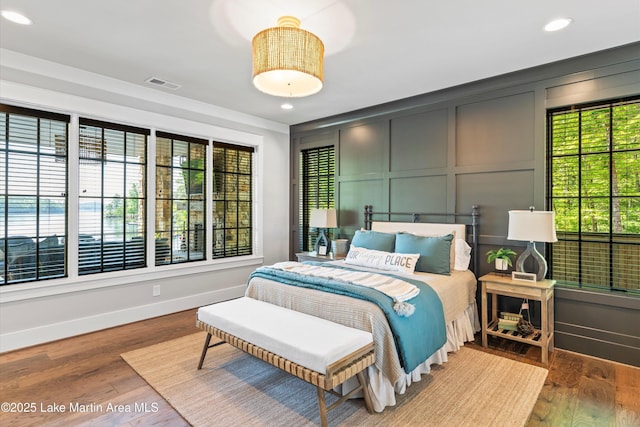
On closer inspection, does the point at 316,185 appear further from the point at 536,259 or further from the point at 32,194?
the point at 32,194

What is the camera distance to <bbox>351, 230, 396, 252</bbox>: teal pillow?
3.79m

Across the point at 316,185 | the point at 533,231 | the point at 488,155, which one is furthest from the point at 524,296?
the point at 316,185

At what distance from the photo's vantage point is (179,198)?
14.3 ft

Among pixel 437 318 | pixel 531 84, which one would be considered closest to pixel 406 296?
pixel 437 318

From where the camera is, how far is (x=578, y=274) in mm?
3160

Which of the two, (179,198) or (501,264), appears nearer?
(501,264)

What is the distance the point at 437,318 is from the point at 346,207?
2.53 m

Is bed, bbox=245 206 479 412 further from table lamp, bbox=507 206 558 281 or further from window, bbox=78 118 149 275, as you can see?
window, bbox=78 118 149 275

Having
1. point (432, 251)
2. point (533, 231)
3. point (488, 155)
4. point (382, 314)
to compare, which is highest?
point (488, 155)

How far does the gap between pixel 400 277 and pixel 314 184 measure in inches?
109

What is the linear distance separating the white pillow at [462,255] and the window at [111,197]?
3.61 m

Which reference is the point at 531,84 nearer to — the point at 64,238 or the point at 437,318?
the point at 437,318

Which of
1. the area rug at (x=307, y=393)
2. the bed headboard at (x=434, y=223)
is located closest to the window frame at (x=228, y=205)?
the bed headboard at (x=434, y=223)

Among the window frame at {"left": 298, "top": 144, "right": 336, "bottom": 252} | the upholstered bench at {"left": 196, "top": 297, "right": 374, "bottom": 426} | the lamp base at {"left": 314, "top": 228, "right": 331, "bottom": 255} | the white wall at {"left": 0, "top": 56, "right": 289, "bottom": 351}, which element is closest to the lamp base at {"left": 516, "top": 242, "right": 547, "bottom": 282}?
the upholstered bench at {"left": 196, "top": 297, "right": 374, "bottom": 426}
